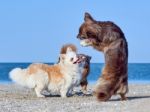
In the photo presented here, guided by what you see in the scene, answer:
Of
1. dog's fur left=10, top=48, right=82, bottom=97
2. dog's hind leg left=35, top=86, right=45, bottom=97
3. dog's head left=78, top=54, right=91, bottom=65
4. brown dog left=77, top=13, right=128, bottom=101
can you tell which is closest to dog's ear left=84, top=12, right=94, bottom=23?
brown dog left=77, top=13, right=128, bottom=101

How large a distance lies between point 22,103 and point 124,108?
3.46 meters

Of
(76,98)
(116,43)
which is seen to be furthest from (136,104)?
(76,98)

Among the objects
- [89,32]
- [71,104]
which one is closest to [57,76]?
[71,104]

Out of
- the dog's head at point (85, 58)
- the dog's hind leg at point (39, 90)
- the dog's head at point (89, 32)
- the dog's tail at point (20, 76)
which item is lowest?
the dog's hind leg at point (39, 90)

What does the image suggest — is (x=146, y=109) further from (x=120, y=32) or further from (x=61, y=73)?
(x=61, y=73)

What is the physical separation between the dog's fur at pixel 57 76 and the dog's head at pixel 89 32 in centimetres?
279

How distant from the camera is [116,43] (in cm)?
1862

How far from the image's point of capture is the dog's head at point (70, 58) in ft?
70.4

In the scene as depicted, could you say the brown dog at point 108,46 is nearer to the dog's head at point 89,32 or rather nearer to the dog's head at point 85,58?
the dog's head at point 89,32

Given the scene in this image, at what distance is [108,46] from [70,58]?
3096 millimetres

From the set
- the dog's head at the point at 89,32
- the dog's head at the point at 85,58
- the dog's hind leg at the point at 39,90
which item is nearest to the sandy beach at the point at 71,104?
the dog's hind leg at the point at 39,90

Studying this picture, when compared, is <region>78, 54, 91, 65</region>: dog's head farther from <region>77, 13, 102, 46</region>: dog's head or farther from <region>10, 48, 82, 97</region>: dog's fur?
<region>77, 13, 102, 46</region>: dog's head

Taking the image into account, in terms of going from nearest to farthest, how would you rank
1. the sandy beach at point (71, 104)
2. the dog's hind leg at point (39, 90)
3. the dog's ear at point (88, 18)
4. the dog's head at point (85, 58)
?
1. the sandy beach at point (71, 104)
2. the dog's ear at point (88, 18)
3. the dog's hind leg at point (39, 90)
4. the dog's head at point (85, 58)

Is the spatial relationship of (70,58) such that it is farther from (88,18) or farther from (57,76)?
(88,18)
